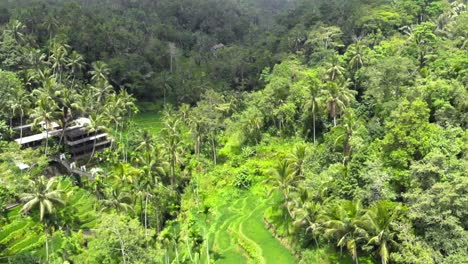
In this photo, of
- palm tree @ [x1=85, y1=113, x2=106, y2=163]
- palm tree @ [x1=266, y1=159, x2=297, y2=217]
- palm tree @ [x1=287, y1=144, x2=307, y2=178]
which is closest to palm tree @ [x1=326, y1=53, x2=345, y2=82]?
palm tree @ [x1=287, y1=144, x2=307, y2=178]

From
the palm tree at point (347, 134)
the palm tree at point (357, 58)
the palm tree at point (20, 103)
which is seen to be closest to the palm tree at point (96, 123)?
the palm tree at point (20, 103)

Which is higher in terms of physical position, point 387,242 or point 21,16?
point 21,16

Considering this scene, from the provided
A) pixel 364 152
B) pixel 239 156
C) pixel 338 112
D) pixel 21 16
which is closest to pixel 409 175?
pixel 364 152

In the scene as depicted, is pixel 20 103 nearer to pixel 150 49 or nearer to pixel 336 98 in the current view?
pixel 336 98

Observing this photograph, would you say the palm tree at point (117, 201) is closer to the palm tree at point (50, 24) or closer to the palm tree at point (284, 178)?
the palm tree at point (284, 178)

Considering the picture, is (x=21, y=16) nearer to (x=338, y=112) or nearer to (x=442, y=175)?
(x=338, y=112)
